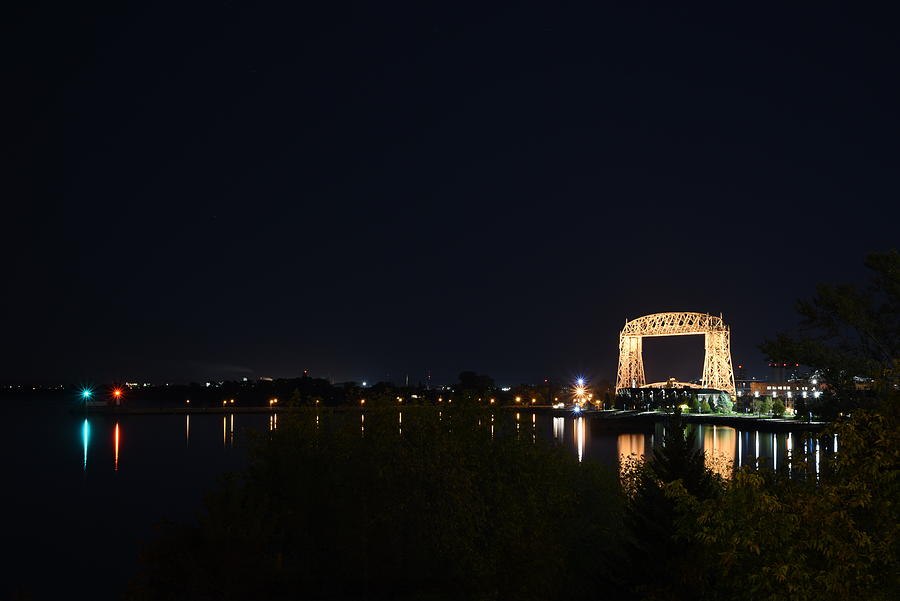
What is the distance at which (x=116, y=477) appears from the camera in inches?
2258

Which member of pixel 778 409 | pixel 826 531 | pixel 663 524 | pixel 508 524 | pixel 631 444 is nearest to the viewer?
pixel 826 531

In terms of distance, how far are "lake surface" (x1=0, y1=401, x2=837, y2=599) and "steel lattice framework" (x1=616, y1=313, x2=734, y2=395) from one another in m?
14.2

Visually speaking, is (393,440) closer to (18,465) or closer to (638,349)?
(18,465)

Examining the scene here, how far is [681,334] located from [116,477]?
248ft

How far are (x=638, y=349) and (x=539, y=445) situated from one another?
4036 inches

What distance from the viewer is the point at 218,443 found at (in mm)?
78125

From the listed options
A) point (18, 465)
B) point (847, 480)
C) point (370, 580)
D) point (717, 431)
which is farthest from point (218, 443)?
point (847, 480)

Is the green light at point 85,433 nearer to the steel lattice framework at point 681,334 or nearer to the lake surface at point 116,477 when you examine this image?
the lake surface at point 116,477

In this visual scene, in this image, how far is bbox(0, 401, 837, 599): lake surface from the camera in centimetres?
3162

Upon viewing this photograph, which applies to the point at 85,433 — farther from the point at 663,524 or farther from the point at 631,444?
→ the point at 663,524

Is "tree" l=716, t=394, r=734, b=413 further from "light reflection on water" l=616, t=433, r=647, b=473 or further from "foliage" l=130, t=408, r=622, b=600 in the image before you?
"foliage" l=130, t=408, r=622, b=600

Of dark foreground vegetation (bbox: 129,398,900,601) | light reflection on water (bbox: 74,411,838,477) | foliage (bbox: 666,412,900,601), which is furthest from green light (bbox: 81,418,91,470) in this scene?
foliage (bbox: 666,412,900,601)

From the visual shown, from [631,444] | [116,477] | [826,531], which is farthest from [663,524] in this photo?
[631,444]

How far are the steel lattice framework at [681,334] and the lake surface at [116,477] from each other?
14198 millimetres
